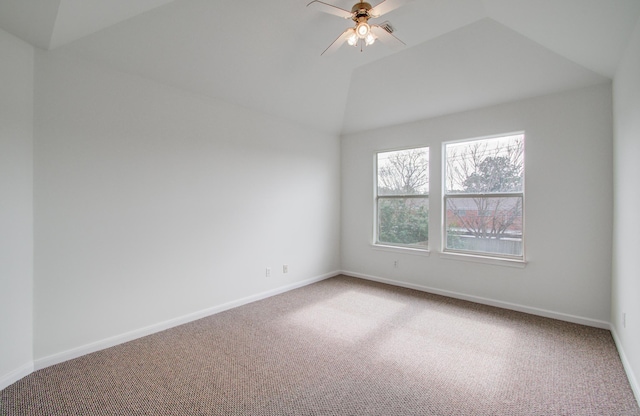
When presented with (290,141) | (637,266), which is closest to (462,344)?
(637,266)

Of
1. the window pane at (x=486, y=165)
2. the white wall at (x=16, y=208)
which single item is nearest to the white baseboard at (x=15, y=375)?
the white wall at (x=16, y=208)

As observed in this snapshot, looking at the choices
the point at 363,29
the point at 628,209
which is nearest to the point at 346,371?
the point at 628,209

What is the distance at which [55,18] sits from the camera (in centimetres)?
200

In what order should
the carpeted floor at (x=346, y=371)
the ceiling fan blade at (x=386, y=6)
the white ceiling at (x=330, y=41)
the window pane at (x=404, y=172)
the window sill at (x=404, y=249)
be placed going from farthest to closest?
the window pane at (x=404, y=172) < the window sill at (x=404, y=249) < the white ceiling at (x=330, y=41) < the ceiling fan blade at (x=386, y=6) < the carpeted floor at (x=346, y=371)

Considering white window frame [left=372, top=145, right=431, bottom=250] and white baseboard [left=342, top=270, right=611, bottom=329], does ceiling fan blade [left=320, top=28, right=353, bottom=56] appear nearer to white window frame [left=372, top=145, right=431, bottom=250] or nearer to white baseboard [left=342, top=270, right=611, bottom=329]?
white window frame [left=372, top=145, right=431, bottom=250]

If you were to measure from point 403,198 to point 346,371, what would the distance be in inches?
115

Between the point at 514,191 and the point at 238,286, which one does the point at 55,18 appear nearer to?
the point at 238,286

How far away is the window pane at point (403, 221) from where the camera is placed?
4.36 m

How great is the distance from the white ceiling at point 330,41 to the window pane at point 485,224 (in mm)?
1248

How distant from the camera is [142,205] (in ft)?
9.48

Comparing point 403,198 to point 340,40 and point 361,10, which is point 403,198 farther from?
point 361,10

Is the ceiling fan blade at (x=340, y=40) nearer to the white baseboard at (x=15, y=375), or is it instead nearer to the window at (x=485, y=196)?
the window at (x=485, y=196)

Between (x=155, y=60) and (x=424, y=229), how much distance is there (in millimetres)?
3848

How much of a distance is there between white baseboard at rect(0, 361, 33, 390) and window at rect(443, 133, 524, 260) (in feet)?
14.6
